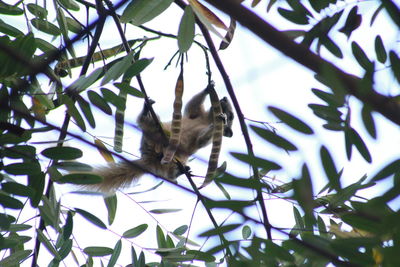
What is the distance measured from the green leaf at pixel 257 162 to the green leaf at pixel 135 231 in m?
1.43

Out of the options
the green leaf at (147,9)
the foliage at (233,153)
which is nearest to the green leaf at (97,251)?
the foliage at (233,153)

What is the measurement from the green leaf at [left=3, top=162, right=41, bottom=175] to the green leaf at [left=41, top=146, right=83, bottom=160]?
62 millimetres

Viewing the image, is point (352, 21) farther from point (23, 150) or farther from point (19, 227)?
point (19, 227)

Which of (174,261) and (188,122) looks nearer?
(174,261)

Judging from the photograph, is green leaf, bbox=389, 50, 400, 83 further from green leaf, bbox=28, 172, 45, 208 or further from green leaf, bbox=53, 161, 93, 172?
green leaf, bbox=28, 172, 45, 208

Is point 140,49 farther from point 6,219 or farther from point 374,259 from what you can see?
point 374,259

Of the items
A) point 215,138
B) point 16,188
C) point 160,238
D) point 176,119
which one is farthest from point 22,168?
point 160,238

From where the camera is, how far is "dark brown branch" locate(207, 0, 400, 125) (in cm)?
71

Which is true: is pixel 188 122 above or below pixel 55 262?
above

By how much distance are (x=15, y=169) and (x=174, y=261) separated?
87 centimetres

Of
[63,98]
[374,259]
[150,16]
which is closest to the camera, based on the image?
[374,259]

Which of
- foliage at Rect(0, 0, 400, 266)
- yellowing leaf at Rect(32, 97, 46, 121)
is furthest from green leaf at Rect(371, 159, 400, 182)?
yellowing leaf at Rect(32, 97, 46, 121)

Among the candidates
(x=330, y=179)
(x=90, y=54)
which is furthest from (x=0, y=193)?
(x=330, y=179)

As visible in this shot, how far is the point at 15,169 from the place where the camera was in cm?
168
